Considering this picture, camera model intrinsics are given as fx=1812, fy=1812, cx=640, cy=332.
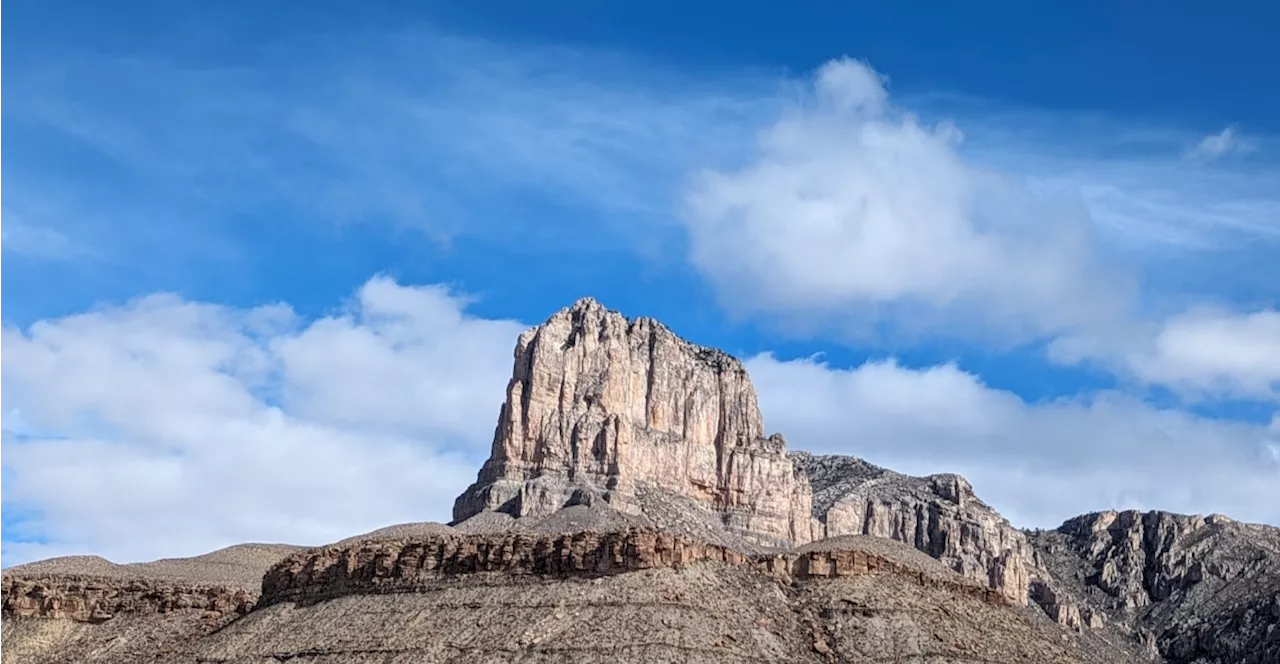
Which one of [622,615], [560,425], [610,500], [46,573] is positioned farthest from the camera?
[560,425]

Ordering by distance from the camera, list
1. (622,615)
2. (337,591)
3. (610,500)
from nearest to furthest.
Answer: (622,615)
(337,591)
(610,500)

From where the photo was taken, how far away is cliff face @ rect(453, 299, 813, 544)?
6806 inches

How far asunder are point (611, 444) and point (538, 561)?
305ft

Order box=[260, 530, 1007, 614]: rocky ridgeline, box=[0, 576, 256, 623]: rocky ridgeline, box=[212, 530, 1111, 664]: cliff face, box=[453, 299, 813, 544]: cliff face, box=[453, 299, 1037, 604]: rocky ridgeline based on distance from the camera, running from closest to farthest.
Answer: box=[212, 530, 1111, 664]: cliff face < box=[260, 530, 1007, 614]: rocky ridgeline < box=[0, 576, 256, 623]: rocky ridgeline < box=[453, 299, 1037, 604]: rocky ridgeline < box=[453, 299, 813, 544]: cliff face

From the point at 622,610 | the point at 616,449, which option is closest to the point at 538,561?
the point at 622,610

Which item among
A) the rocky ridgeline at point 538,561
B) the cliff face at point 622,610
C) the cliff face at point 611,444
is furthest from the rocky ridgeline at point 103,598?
the cliff face at point 611,444

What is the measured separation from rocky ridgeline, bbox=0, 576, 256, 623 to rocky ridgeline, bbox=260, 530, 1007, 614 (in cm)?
756

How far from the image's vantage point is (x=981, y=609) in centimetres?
8388

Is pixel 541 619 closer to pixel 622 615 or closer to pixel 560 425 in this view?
pixel 622 615

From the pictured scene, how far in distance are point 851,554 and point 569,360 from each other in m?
104

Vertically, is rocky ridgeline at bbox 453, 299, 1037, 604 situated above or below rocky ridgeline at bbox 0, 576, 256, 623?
above

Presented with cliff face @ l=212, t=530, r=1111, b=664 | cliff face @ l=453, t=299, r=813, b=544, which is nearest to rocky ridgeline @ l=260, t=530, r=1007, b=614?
cliff face @ l=212, t=530, r=1111, b=664

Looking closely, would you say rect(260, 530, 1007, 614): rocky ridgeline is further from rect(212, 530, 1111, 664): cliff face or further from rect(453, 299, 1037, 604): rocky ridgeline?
rect(453, 299, 1037, 604): rocky ridgeline

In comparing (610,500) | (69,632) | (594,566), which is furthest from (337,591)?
(610,500)
